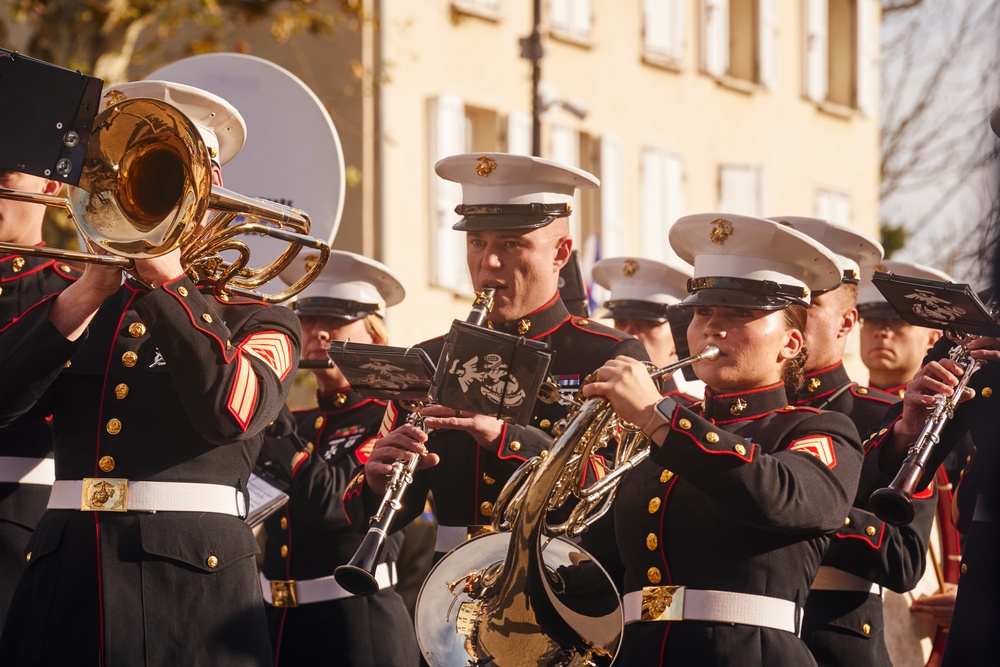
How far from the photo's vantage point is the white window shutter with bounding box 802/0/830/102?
22.6 meters

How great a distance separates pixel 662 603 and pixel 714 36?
17419 millimetres

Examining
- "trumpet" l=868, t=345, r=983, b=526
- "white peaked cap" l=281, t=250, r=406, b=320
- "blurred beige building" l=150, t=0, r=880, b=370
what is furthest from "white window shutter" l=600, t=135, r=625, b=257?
"trumpet" l=868, t=345, r=983, b=526

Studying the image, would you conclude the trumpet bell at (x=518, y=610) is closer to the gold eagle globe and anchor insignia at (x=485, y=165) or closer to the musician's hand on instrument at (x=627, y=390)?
the musician's hand on instrument at (x=627, y=390)

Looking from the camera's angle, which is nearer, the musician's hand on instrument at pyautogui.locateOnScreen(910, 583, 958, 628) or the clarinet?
the clarinet

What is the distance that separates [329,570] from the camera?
254 inches

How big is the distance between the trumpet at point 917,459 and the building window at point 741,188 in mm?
16629

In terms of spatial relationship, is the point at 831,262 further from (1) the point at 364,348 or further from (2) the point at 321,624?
(2) the point at 321,624

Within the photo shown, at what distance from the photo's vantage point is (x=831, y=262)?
16.2 ft

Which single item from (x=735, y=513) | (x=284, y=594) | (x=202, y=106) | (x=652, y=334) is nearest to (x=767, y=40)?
(x=652, y=334)

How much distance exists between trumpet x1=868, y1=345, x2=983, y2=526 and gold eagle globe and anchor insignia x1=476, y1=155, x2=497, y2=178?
1.66 m

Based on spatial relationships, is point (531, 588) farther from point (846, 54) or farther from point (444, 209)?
point (846, 54)

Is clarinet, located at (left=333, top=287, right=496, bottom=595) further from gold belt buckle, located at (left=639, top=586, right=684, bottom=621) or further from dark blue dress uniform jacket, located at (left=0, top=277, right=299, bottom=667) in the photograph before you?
gold belt buckle, located at (left=639, top=586, right=684, bottom=621)

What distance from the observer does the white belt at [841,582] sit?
5879 mm

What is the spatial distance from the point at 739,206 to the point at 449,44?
5.58 m
